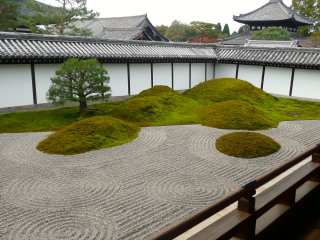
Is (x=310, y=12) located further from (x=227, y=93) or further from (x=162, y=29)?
(x=227, y=93)

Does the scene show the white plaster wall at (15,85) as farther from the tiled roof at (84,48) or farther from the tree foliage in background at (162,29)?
the tree foliage in background at (162,29)

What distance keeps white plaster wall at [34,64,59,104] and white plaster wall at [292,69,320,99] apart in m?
15.3

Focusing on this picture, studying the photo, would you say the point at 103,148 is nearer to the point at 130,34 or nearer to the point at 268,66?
the point at 268,66

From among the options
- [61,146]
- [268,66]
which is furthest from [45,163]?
[268,66]

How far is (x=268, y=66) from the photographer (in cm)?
2022

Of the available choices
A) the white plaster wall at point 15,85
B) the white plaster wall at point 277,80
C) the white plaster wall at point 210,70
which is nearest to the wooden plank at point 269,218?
the white plaster wall at point 15,85

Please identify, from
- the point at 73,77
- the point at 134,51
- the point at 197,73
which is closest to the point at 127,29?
the point at 197,73

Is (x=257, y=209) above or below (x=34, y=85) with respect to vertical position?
below

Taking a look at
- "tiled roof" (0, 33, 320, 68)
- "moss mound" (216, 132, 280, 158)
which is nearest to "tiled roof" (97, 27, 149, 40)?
"tiled roof" (0, 33, 320, 68)

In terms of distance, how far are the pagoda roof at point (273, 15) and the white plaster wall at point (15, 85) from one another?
1256 inches

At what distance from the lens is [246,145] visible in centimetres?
895

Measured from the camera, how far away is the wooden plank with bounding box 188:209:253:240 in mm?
2572

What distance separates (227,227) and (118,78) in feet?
51.8

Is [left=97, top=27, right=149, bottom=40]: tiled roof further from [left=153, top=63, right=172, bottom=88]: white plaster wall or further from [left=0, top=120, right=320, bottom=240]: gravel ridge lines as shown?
[left=0, top=120, right=320, bottom=240]: gravel ridge lines
